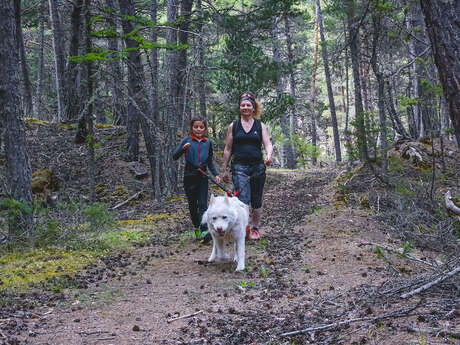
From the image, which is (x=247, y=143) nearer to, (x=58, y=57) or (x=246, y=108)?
(x=246, y=108)

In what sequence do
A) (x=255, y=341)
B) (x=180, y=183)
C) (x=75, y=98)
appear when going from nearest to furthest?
1. (x=255, y=341)
2. (x=180, y=183)
3. (x=75, y=98)

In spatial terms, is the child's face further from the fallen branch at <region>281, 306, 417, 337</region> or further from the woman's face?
the fallen branch at <region>281, 306, 417, 337</region>

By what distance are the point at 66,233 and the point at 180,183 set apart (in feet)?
24.6

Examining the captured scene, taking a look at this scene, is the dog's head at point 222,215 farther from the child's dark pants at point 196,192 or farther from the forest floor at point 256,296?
the child's dark pants at point 196,192

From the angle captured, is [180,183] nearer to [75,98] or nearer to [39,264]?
[75,98]

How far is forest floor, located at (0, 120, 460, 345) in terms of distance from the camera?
3.12 meters

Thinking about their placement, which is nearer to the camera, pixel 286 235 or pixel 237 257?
pixel 237 257

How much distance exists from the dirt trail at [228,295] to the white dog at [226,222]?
0.26 meters

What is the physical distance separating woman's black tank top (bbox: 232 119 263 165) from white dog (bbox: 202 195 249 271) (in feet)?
3.75

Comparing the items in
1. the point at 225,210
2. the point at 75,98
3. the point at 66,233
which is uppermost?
the point at 75,98

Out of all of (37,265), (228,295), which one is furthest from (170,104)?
(228,295)

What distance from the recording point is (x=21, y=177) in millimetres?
6207

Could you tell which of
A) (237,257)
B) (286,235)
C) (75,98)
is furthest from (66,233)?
(75,98)

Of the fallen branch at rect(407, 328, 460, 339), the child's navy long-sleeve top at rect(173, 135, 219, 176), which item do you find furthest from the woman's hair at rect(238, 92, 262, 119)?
the fallen branch at rect(407, 328, 460, 339)
